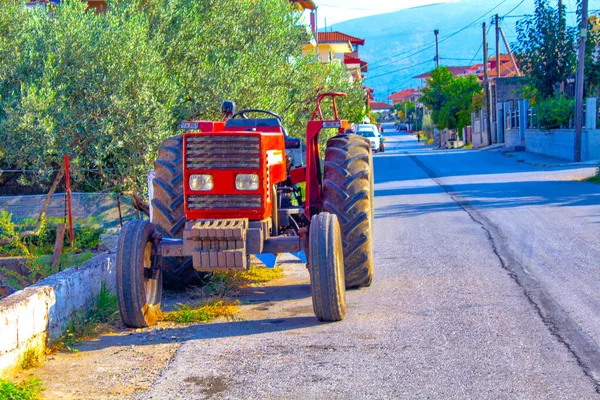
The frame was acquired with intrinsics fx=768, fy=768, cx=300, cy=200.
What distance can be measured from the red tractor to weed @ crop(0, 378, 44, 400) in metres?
1.38

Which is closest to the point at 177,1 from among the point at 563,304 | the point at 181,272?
the point at 181,272

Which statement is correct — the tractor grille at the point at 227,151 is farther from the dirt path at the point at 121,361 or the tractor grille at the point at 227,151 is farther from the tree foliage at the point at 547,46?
the tree foliage at the point at 547,46

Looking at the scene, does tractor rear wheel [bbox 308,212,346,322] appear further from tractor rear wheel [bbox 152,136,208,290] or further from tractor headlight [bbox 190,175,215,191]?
tractor rear wheel [bbox 152,136,208,290]

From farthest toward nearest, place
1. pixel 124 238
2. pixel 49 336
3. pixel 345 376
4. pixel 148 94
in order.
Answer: pixel 148 94 < pixel 124 238 < pixel 49 336 < pixel 345 376

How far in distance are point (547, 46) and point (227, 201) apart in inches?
1198

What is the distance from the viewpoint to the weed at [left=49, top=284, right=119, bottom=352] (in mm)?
6398

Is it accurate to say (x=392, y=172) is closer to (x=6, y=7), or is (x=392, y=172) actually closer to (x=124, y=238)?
(x=6, y=7)

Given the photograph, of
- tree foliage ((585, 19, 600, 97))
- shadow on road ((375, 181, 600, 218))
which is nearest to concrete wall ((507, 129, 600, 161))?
tree foliage ((585, 19, 600, 97))

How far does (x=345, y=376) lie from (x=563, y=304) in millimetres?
2827

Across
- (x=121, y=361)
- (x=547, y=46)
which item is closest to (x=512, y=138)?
(x=547, y=46)

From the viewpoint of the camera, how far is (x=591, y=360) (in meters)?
5.50

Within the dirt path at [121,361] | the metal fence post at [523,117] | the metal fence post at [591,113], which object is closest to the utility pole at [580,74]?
the metal fence post at [591,113]

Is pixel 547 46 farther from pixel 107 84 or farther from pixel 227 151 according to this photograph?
pixel 227 151

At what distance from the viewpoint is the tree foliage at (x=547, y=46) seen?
33438 mm
